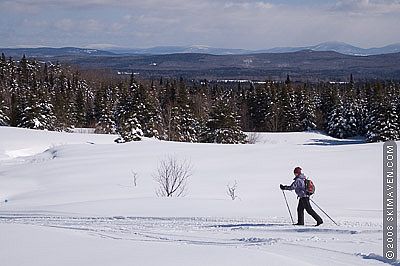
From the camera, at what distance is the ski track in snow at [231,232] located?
379 inches

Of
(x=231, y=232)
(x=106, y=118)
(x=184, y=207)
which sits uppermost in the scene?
(x=106, y=118)

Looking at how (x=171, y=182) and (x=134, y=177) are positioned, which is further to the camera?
(x=134, y=177)

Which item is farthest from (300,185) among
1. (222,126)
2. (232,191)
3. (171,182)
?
(222,126)

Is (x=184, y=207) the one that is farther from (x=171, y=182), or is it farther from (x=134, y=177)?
(x=134, y=177)

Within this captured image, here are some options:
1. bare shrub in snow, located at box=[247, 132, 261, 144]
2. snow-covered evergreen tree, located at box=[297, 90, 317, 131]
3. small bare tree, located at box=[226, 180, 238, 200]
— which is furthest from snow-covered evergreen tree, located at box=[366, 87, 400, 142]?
small bare tree, located at box=[226, 180, 238, 200]

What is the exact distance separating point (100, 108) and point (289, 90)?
2731 cm

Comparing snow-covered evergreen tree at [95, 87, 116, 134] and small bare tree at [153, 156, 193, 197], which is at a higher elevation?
snow-covered evergreen tree at [95, 87, 116, 134]

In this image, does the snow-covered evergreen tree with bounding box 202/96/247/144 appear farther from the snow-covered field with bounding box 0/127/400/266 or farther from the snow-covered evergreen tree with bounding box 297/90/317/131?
the snow-covered evergreen tree with bounding box 297/90/317/131

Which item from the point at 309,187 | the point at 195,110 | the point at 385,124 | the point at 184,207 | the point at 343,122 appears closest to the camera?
the point at 309,187

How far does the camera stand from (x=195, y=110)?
66.8 meters

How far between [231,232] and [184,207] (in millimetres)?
5382

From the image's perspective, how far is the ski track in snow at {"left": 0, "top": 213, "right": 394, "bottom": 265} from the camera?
9.62 metres

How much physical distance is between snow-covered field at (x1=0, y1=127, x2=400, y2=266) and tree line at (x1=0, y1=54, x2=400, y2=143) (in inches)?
631

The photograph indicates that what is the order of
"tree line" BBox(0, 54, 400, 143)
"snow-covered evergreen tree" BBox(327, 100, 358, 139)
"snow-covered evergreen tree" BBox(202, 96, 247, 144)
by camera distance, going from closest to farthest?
1. "snow-covered evergreen tree" BBox(202, 96, 247, 144)
2. "tree line" BBox(0, 54, 400, 143)
3. "snow-covered evergreen tree" BBox(327, 100, 358, 139)
